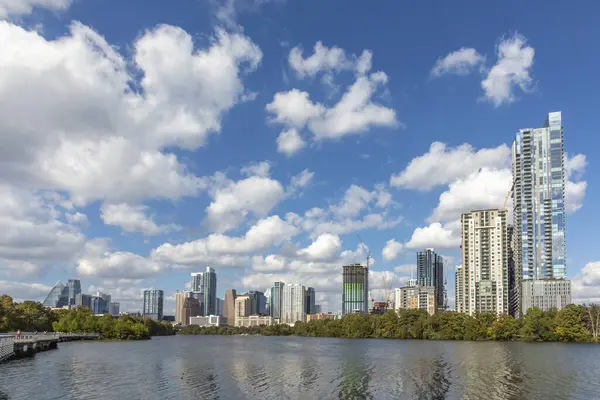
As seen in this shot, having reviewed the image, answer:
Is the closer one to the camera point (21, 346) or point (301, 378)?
point (301, 378)

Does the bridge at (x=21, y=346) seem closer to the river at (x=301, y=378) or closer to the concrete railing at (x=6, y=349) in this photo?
the concrete railing at (x=6, y=349)

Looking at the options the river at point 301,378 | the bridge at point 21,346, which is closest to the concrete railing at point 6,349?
the bridge at point 21,346

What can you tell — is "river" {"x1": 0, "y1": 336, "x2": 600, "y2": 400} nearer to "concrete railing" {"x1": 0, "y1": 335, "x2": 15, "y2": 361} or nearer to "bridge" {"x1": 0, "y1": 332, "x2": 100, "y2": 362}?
"concrete railing" {"x1": 0, "y1": 335, "x2": 15, "y2": 361}

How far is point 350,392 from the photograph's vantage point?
76.6m

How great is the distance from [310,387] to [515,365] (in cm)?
5636

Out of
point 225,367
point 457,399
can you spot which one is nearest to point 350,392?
point 457,399

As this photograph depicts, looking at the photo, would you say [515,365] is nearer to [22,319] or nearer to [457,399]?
[457,399]

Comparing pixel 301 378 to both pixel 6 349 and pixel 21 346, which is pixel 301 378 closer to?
pixel 6 349

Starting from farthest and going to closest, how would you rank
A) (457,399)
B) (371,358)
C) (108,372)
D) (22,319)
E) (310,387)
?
(22,319) < (371,358) < (108,372) < (310,387) < (457,399)

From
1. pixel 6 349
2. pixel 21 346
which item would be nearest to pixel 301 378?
pixel 6 349

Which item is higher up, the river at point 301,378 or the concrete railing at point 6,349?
the concrete railing at point 6,349

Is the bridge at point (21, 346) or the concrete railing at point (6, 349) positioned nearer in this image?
the concrete railing at point (6, 349)

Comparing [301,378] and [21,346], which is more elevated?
[21,346]

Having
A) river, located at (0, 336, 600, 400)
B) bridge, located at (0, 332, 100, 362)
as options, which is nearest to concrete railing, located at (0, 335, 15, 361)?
bridge, located at (0, 332, 100, 362)
